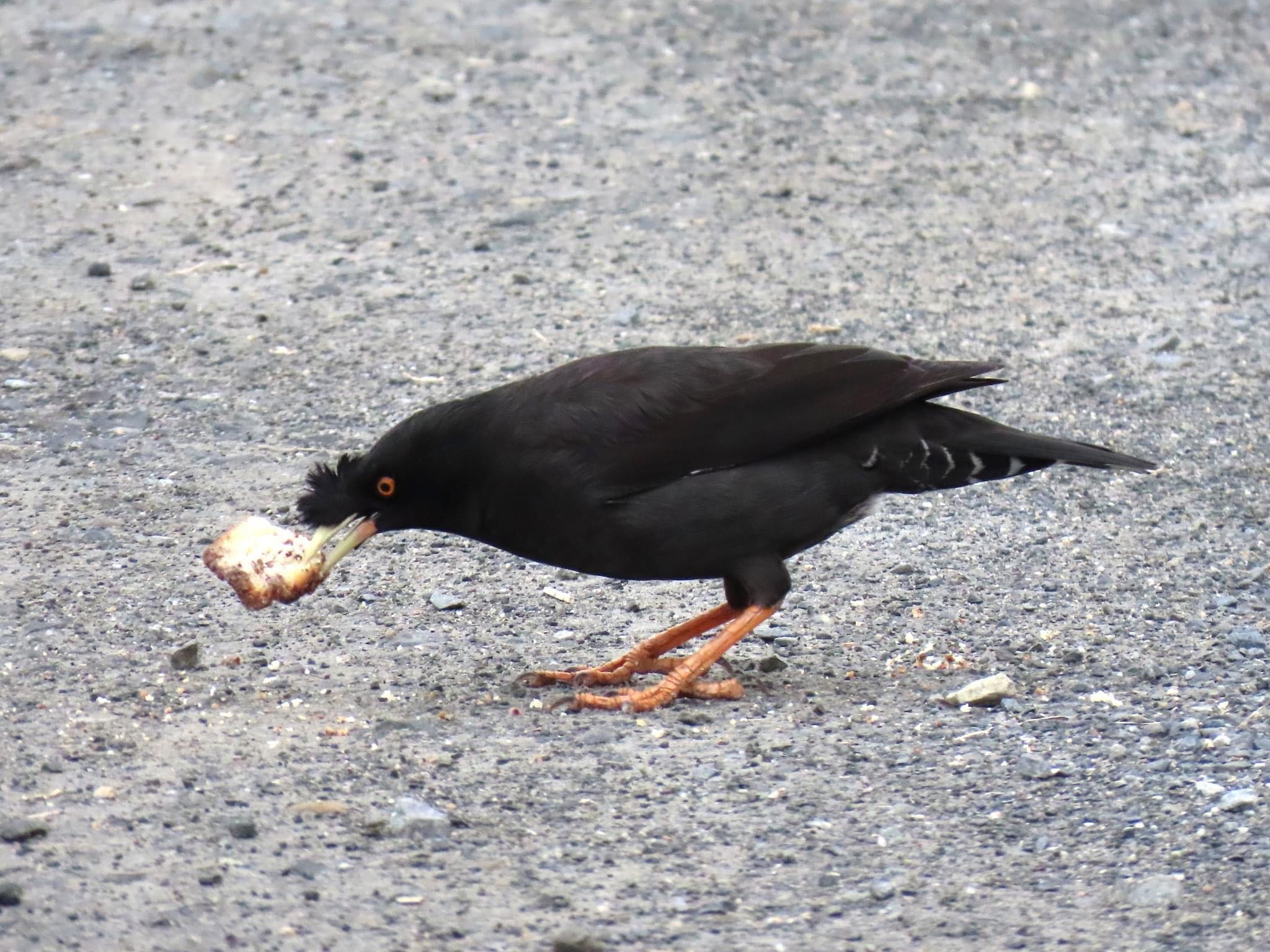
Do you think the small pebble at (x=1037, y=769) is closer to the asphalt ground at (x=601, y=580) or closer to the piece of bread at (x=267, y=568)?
the asphalt ground at (x=601, y=580)

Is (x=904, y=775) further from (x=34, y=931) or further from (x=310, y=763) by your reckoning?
(x=34, y=931)

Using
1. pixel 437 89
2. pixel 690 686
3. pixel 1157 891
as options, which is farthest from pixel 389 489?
pixel 437 89

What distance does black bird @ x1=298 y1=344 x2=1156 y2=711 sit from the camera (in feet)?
16.1

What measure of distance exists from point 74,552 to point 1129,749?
11.2ft

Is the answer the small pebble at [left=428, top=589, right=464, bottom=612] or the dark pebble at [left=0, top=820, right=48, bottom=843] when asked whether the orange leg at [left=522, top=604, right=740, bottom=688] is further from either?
the dark pebble at [left=0, top=820, right=48, bottom=843]

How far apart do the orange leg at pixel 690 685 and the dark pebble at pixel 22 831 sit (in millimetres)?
1503

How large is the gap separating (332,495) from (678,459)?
1.01m

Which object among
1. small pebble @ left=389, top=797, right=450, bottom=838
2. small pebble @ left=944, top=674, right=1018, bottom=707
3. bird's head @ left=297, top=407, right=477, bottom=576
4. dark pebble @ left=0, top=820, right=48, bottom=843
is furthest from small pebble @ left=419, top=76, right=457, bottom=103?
dark pebble @ left=0, top=820, right=48, bottom=843

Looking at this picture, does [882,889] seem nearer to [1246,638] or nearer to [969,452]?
[969,452]

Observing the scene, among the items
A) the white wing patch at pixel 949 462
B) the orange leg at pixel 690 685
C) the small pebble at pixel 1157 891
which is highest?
the white wing patch at pixel 949 462

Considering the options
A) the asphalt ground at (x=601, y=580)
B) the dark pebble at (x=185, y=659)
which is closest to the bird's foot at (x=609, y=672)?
the asphalt ground at (x=601, y=580)

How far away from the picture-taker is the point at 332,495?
5020 millimetres

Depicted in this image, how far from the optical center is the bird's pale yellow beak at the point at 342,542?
5.04m

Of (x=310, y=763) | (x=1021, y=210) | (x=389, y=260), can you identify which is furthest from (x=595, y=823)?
(x=1021, y=210)
